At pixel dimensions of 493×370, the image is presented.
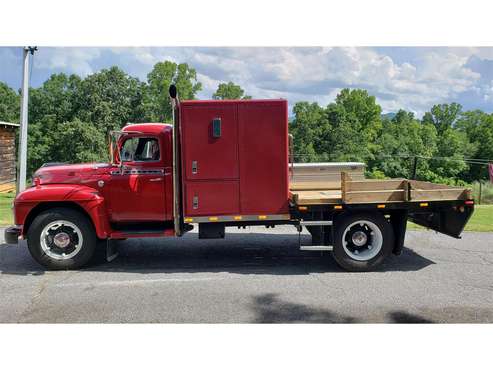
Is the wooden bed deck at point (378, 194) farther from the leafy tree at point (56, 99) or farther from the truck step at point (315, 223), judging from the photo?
the leafy tree at point (56, 99)

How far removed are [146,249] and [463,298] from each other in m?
5.99

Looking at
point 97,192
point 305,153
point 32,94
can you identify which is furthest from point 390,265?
point 32,94

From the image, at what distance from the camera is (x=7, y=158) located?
89.8 feet

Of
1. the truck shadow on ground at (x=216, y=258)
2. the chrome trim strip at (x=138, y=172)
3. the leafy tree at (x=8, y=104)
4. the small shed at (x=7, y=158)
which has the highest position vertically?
the leafy tree at (x=8, y=104)

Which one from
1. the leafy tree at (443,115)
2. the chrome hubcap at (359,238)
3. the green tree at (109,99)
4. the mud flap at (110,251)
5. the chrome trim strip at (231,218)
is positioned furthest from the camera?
the leafy tree at (443,115)

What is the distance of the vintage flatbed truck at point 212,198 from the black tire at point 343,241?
0.02 meters

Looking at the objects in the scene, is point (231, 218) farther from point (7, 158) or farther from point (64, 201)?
point (7, 158)

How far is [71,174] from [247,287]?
3.86 metres

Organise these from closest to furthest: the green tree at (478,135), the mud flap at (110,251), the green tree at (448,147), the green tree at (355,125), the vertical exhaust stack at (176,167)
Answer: the vertical exhaust stack at (176,167) → the mud flap at (110,251) → the green tree at (355,125) → the green tree at (448,147) → the green tree at (478,135)

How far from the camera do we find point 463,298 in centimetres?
649

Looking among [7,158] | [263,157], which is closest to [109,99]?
[7,158]

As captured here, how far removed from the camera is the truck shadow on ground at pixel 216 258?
8000 mm

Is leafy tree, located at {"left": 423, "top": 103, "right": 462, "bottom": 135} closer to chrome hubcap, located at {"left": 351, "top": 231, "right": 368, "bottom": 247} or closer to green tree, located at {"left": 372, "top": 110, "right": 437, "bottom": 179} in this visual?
green tree, located at {"left": 372, "top": 110, "right": 437, "bottom": 179}

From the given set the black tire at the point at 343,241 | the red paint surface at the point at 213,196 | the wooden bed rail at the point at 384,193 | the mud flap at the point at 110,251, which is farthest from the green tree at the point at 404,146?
the mud flap at the point at 110,251
